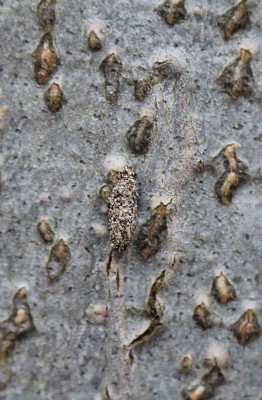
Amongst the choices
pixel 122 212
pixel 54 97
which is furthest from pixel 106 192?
pixel 54 97

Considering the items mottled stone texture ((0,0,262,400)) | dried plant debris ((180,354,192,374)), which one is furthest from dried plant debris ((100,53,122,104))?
dried plant debris ((180,354,192,374))

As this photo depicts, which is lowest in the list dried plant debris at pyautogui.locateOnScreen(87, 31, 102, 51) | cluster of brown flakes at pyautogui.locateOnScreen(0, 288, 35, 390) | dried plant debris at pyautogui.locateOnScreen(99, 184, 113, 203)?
cluster of brown flakes at pyautogui.locateOnScreen(0, 288, 35, 390)

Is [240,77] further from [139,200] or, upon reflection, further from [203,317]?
[203,317]

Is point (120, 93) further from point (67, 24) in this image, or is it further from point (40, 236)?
point (40, 236)

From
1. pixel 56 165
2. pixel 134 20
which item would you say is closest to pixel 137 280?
pixel 56 165

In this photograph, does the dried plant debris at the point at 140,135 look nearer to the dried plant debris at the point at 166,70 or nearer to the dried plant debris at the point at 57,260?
the dried plant debris at the point at 166,70

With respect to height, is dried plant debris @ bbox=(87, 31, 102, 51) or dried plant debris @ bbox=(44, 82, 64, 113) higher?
dried plant debris @ bbox=(87, 31, 102, 51)

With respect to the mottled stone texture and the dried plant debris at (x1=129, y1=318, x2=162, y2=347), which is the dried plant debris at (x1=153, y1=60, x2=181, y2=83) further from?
the dried plant debris at (x1=129, y1=318, x2=162, y2=347)
